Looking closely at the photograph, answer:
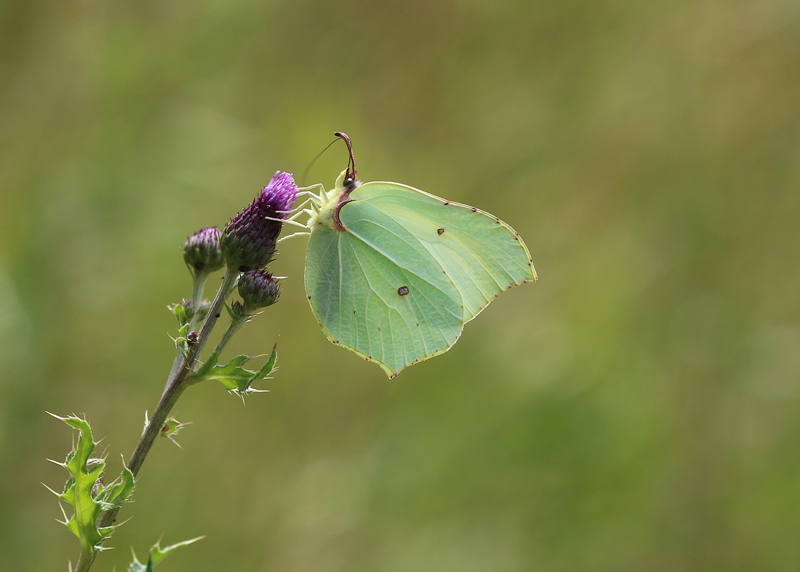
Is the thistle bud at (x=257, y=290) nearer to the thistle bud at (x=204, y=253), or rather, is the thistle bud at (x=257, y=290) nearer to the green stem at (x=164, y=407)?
the green stem at (x=164, y=407)

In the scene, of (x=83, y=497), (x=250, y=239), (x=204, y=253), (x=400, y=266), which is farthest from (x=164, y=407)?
(x=400, y=266)

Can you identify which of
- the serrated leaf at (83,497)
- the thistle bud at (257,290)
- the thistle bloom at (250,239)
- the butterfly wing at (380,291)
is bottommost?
the serrated leaf at (83,497)

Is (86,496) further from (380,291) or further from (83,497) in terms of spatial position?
(380,291)

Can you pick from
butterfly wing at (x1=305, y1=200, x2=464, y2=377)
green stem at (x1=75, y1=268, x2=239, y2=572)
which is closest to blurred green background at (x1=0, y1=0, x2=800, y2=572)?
butterfly wing at (x1=305, y1=200, x2=464, y2=377)

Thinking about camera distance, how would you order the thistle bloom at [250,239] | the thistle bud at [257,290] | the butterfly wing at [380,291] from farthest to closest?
the butterfly wing at [380,291]
the thistle bloom at [250,239]
the thistle bud at [257,290]

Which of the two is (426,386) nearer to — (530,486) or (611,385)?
(530,486)

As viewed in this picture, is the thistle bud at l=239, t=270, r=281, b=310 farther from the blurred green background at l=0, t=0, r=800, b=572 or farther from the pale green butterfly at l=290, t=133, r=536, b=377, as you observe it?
the blurred green background at l=0, t=0, r=800, b=572

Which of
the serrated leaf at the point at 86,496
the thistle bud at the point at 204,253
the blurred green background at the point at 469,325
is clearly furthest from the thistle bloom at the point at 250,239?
the blurred green background at the point at 469,325
